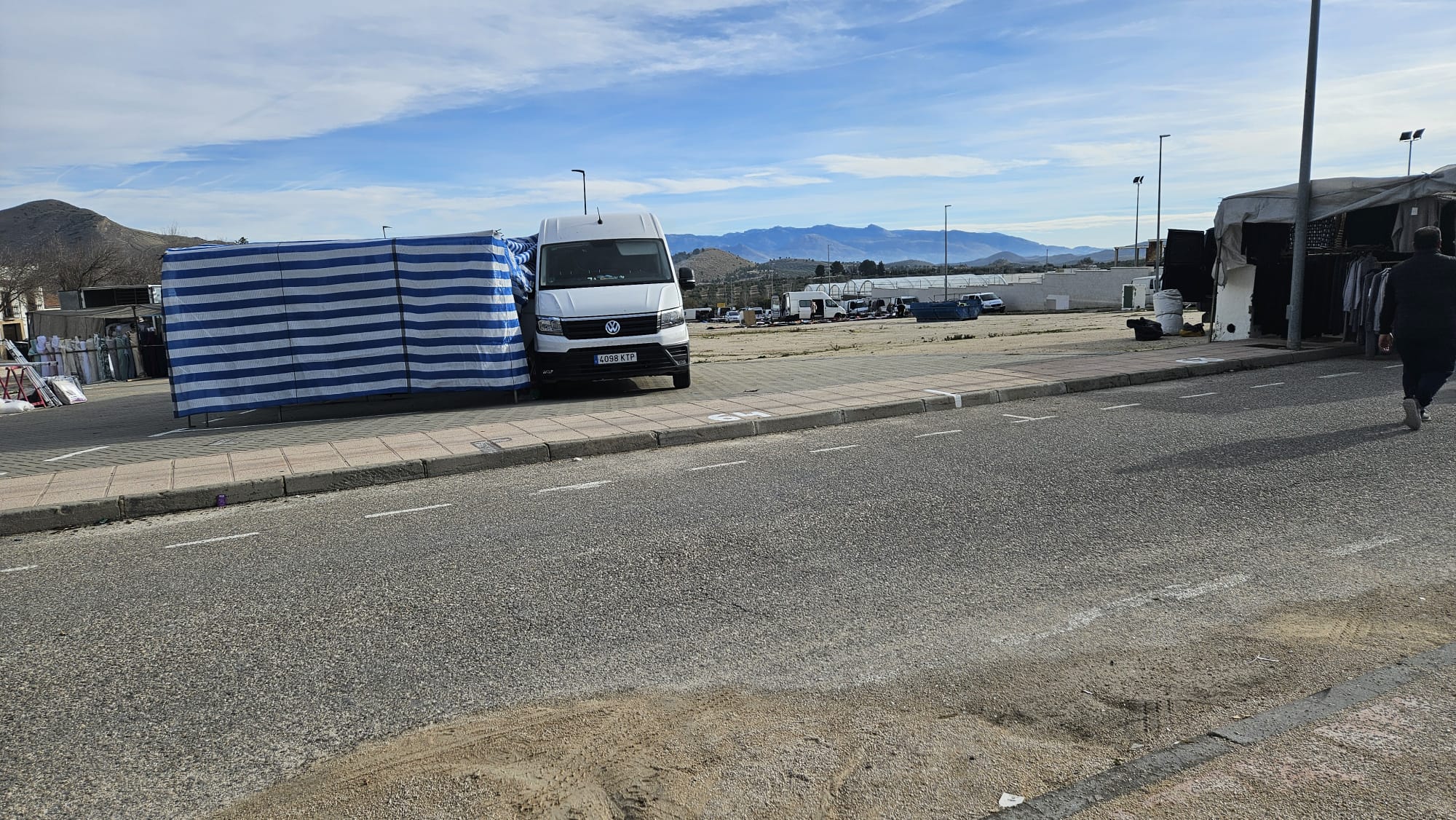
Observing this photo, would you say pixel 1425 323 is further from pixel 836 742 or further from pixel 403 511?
pixel 403 511

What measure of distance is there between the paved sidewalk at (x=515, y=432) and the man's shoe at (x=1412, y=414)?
4162 mm

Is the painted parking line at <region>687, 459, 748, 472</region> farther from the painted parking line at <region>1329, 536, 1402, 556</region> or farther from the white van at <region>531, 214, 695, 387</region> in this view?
the painted parking line at <region>1329, 536, 1402, 556</region>

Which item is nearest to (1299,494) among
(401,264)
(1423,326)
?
(1423,326)

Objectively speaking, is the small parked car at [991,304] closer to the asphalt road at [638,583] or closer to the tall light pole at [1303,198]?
the tall light pole at [1303,198]

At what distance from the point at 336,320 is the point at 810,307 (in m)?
59.4

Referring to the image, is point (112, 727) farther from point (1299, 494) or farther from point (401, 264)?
point (401, 264)

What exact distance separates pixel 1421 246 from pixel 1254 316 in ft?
30.1

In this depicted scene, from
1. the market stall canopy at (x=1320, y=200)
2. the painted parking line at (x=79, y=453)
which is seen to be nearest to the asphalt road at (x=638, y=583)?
the painted parking line at (x=79, y=453)

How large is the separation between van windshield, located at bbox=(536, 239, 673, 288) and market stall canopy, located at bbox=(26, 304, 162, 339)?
17.9 m

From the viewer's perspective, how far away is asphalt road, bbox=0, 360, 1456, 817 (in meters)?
3.68

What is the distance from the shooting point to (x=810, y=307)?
70188 millimetres

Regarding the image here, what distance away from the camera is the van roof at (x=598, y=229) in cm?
1380

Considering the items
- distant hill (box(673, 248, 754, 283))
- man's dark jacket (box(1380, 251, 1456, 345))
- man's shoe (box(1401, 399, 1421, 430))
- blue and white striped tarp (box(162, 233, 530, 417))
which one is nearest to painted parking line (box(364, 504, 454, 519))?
blue and white striped tarp (box(162, 233, 530, 417))

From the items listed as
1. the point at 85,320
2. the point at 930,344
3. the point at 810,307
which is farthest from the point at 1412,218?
the point at 810,307
